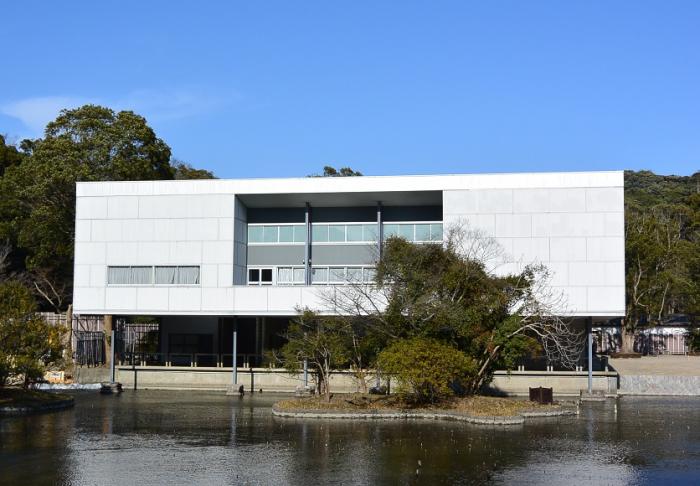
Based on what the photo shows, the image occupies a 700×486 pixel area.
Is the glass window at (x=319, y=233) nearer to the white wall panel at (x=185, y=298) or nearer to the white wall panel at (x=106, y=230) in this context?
the white wall panel at (x=185, y=298)

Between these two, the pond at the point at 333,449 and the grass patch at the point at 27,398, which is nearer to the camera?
the pond at the point at 333,449

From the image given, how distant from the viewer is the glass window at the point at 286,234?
49.2 m

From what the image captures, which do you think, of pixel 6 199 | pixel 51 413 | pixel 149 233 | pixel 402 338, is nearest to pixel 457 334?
pixel 402 338

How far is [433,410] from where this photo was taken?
3238 cm

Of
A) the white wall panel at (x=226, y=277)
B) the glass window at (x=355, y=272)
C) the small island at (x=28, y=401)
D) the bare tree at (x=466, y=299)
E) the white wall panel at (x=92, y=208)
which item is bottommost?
the small island at (x=28, y=401)

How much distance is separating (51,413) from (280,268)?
59.1 ft

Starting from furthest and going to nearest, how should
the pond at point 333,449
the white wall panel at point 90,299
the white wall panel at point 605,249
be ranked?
the white wall panel at point 90,299
the white wall panel at point 605,249
the pond at point 333,449

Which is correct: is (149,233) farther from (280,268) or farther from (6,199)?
(6,199)

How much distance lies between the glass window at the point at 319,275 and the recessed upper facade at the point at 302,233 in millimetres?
81

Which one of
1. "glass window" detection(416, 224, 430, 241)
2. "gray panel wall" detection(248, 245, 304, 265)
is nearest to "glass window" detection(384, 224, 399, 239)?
"glass window" detection(416, 224, 430, 241)

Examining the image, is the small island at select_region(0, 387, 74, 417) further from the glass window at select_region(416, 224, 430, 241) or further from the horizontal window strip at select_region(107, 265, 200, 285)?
the glass window at select_region(416, 224, 430, 241)

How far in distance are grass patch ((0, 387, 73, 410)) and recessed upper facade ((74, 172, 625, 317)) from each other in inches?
369

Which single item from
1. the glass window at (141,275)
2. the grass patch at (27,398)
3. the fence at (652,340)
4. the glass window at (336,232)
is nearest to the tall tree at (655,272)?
the fence at (652,340)

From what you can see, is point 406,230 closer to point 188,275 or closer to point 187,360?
point 188,275
